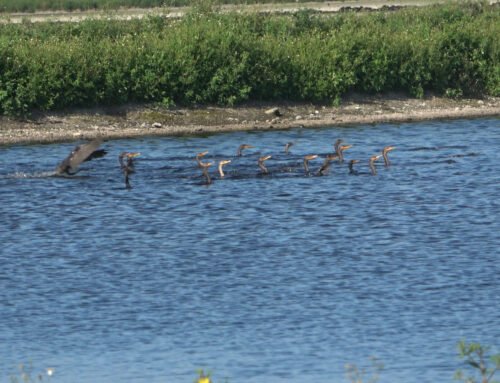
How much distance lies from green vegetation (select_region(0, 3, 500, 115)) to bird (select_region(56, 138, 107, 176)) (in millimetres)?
6354

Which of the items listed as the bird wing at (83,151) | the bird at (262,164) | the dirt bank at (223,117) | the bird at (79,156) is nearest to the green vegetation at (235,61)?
the dirt bank at (223,117)

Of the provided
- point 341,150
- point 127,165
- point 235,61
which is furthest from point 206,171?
point 235,61

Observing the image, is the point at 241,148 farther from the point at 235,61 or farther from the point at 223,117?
the point at 235,61

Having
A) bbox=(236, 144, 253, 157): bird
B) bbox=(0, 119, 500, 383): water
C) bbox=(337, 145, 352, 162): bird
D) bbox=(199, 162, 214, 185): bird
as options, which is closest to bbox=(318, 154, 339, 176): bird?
bbox=(0, 119, 500, 383): water

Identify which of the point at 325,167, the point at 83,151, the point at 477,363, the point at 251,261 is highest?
the point at 477,363

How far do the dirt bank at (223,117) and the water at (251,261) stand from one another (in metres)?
1.06

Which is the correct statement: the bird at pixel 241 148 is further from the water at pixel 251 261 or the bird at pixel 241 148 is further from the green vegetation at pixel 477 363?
the green vegetation at pixel 477 363

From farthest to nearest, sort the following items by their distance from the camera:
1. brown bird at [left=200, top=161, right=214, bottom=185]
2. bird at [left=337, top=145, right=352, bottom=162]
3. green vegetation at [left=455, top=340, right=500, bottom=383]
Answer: bird at [left=337, top=145, right=352, bottom=162]
brown bird at [left=200, top=161, right=214, bottom=185]
green vegetation at [left=455, top=340, right=500, bottom=383]

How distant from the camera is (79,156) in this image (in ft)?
99.6

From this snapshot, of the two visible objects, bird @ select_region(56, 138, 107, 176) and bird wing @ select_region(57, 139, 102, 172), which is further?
bird wing @ select_region(57, 139, 102, 172)

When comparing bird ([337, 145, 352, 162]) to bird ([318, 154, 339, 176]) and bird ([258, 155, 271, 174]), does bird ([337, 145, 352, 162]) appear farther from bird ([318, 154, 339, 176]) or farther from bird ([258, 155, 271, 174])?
bird ([258, 155, 271, 174])

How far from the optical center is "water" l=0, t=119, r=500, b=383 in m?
17.7

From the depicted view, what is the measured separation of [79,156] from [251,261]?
7.85 metres

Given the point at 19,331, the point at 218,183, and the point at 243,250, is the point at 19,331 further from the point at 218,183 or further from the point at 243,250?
the point at 218,183
